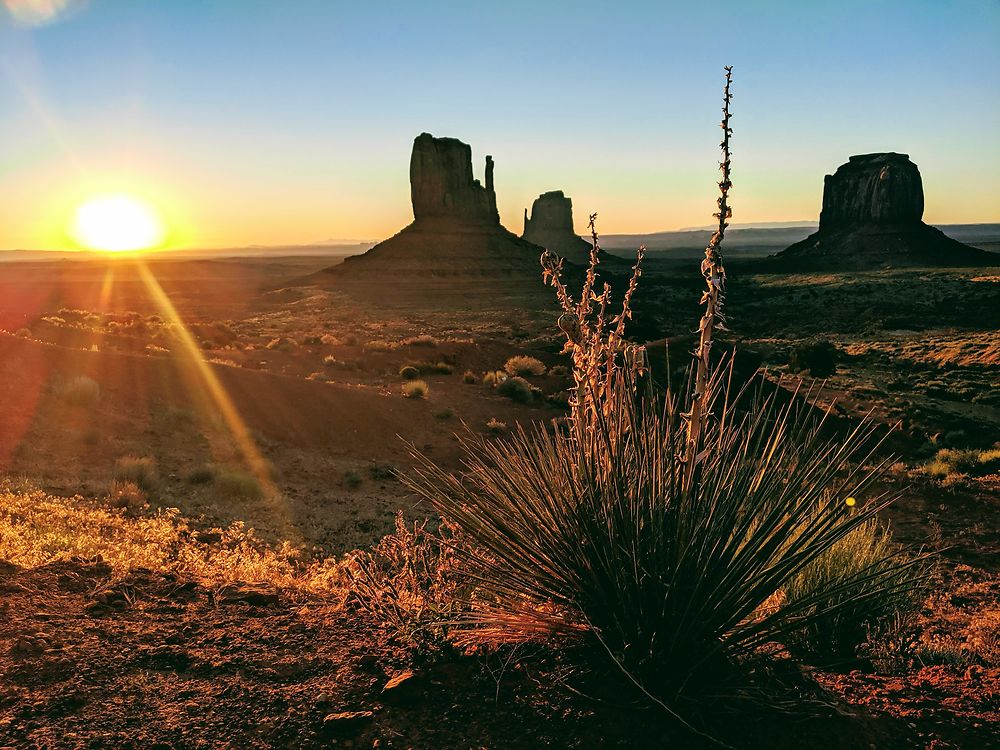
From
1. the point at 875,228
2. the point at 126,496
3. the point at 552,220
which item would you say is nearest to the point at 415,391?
the point at 126,496

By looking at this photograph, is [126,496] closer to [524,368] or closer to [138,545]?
[138,545]

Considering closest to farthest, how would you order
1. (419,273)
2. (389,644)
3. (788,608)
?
(788,608) → (389,644) → (419,273)

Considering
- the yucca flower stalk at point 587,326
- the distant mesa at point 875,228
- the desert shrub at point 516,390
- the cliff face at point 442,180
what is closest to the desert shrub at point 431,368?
the desert shrub at point 516,390

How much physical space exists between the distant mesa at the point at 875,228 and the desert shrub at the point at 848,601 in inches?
3695

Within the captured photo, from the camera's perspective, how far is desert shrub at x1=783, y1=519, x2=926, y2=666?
297 centimetres

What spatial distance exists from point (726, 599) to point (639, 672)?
444mm

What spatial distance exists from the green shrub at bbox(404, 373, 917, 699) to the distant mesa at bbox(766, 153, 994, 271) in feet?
315

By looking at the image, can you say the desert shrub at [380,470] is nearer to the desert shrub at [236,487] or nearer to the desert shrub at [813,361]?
the desert shrub at [236,487]

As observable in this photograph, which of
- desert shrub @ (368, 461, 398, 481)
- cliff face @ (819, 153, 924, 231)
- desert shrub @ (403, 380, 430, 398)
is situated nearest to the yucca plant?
desert shrub @ (368, 461, 398, 481)

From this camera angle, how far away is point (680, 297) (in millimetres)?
68188

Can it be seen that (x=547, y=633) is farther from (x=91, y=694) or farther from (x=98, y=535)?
(x=98, y=535)

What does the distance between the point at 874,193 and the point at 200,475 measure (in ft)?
366

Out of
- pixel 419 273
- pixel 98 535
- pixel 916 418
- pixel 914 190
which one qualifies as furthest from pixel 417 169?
pixel 98 535

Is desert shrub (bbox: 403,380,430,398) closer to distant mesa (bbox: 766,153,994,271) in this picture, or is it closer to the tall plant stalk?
the tall plant stalk
